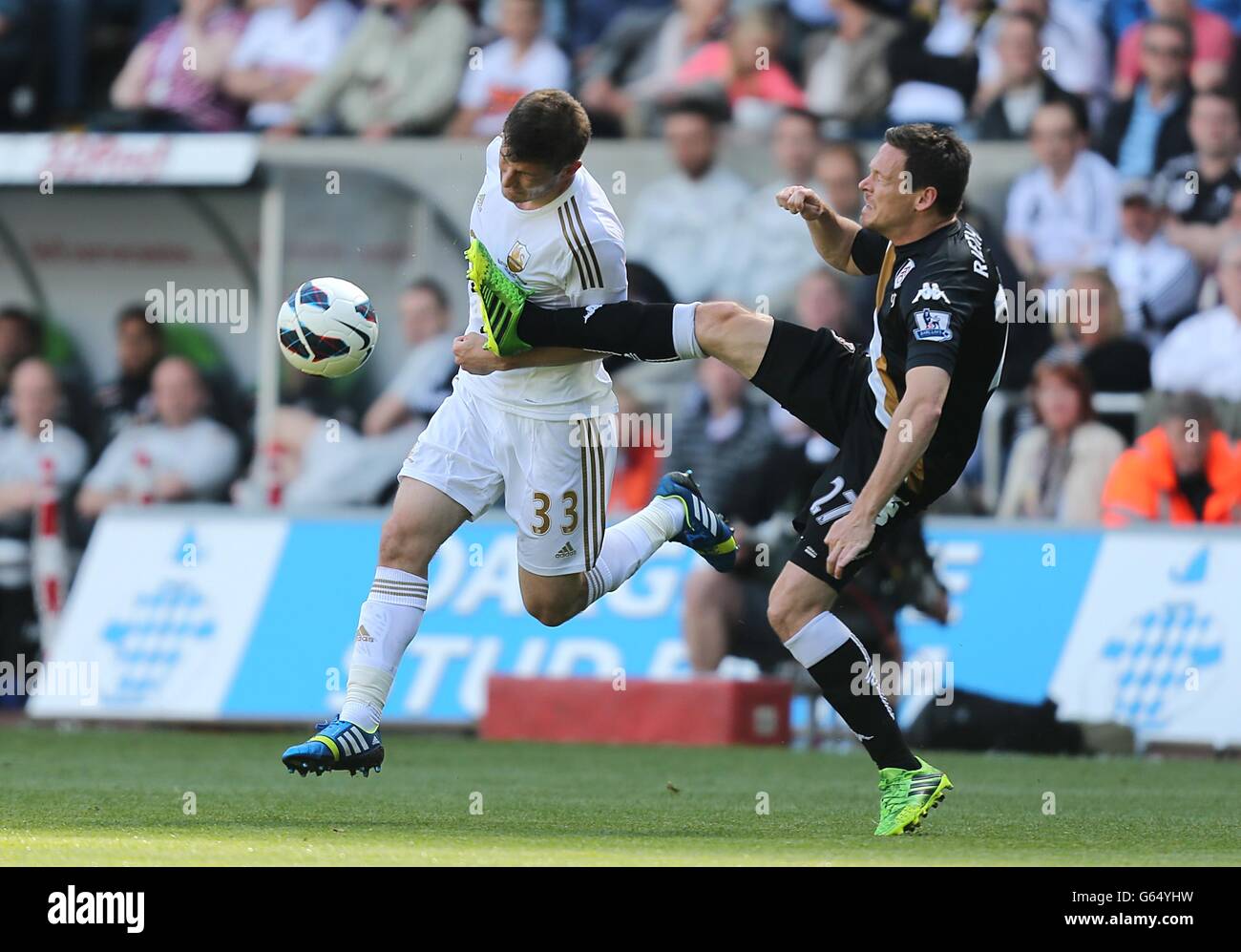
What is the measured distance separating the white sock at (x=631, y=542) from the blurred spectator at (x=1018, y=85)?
6447mm

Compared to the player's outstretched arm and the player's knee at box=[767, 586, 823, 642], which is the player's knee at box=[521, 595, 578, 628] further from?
→ the player's outstretched arm

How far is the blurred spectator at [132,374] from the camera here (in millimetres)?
16312

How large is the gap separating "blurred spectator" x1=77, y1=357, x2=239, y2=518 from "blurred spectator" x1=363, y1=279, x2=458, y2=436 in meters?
1.35

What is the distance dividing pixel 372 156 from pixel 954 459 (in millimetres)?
8725

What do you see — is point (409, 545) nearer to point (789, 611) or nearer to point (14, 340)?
point (789, 611)

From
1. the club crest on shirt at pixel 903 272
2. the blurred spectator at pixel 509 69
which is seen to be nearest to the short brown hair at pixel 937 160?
the club crest on shirt at pixel 903 272

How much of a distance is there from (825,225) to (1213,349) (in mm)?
6087

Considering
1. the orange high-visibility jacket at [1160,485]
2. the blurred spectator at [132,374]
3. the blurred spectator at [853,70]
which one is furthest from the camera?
the blurred spectator at [132,374]

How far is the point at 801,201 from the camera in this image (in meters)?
7.93

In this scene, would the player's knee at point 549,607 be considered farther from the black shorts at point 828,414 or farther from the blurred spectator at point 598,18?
the blurred spectator at point 598,18

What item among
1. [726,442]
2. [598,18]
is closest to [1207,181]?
[726,442]

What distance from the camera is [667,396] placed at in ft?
48.1

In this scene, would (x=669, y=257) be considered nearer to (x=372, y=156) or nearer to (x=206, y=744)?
(x=372, y=156)
